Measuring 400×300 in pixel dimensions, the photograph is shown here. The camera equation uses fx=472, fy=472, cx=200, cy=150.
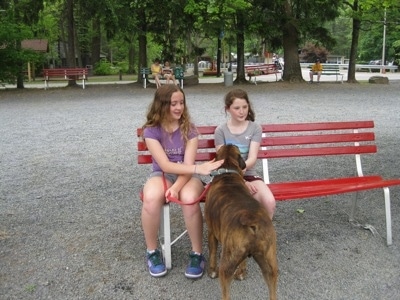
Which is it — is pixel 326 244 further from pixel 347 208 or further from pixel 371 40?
pixel 371 40

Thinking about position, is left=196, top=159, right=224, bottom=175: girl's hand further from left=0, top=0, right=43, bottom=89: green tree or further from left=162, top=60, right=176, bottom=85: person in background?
left=0, top=0, right=43, bottom=89: green tree

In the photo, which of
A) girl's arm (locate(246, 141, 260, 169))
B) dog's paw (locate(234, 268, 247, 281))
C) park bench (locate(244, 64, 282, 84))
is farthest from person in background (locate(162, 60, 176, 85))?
dog's paw (locate(234, 268, 247, 281))

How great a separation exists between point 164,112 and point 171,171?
49cm

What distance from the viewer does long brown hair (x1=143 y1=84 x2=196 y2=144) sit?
3842 mm

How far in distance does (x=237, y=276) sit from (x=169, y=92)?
5.07ft

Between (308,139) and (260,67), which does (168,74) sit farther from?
(308,139)

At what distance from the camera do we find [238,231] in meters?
2.86

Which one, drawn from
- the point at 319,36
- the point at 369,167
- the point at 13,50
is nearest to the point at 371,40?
the point at 319,36

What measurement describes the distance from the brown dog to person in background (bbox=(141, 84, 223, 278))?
11.3 inches

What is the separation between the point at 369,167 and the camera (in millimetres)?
6809

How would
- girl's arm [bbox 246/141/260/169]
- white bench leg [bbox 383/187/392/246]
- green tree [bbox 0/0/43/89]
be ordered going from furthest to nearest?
green tree [bbox 0/0/43/89], white bench leg [bbox 383/187/392/246], girl's arm [bbox 246/141/260/169]

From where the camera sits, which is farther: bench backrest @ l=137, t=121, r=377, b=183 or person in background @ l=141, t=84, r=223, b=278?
bench backrest @ l=137, t=121, r=377, b=183

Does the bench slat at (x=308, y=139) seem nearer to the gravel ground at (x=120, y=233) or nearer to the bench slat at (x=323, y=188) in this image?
the bench slat at (x=323, y=188)

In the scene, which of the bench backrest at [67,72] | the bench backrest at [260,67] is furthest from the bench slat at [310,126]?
the bench backrest at [260,67]
